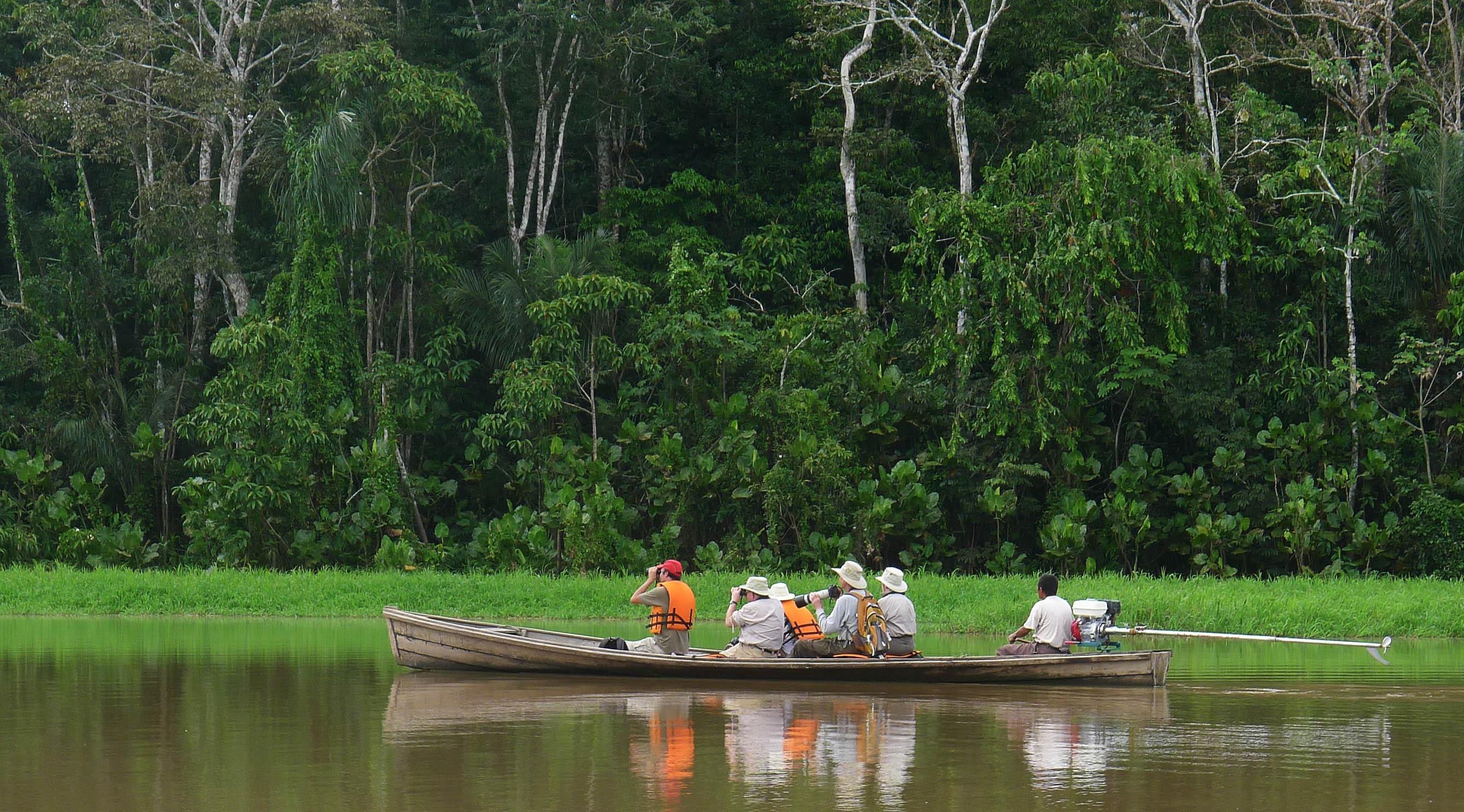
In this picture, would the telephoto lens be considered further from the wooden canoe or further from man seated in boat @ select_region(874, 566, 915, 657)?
the wooden canoe

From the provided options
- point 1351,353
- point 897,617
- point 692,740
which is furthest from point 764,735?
point 1351,353

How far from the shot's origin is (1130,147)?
2095 centimetres

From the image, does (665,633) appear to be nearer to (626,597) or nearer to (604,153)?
(626,597)

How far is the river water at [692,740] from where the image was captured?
7.57m

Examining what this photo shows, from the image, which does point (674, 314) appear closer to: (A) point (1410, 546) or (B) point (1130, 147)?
(B) point (1130, 147)

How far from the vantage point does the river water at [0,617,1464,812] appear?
757 cm

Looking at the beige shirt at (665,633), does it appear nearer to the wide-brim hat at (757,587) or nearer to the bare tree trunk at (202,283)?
the wide-brim hat at (757,587)

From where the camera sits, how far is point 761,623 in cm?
1249

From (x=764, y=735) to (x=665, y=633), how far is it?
3.17 metres

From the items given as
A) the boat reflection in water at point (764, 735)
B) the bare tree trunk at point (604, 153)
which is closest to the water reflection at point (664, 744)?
the boat reflection in water at point (764, 735)

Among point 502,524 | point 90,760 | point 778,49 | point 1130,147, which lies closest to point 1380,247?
point 1130,147

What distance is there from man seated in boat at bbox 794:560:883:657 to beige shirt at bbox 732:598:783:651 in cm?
20

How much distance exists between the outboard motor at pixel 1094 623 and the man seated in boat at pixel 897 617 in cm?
139

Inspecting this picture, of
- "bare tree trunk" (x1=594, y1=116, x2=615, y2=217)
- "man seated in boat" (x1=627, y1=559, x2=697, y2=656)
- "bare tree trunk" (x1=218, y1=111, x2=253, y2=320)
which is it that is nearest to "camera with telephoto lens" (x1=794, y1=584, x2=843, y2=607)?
"man seated in boat" (x1=627, y1=559, x2=697, y2=656)
